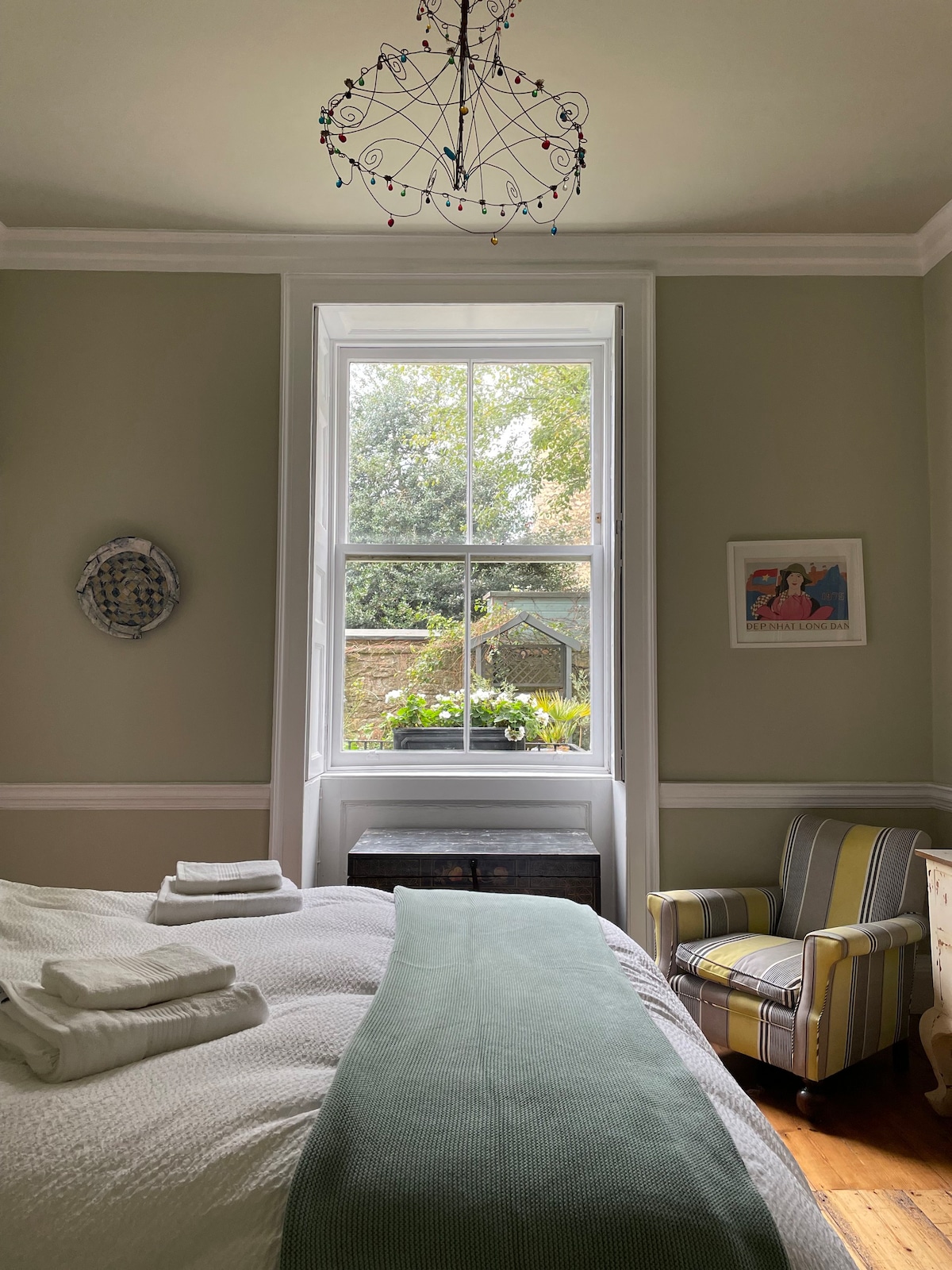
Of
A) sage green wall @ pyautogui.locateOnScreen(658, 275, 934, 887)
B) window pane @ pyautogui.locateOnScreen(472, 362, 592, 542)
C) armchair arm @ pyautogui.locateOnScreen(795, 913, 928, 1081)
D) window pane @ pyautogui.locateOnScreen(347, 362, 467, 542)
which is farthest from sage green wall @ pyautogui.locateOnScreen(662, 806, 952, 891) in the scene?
window pane @ pyautogui.locateOnScreen(347, 362, 467, 542)

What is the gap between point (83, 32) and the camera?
97.0 inches

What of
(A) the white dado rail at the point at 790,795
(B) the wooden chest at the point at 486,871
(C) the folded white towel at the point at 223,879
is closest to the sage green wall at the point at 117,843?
(B) the wooden chest at the point at 486,871

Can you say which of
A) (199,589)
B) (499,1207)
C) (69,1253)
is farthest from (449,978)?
(199,589)

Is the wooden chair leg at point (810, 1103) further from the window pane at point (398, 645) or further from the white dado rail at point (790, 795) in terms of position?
the window pane at point (398, 645)

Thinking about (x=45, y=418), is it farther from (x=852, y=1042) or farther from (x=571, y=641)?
(x=852, y=1042)

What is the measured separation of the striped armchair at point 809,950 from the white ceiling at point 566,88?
230cm

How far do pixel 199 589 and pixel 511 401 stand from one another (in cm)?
163

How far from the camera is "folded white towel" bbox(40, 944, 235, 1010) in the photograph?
1.37 m

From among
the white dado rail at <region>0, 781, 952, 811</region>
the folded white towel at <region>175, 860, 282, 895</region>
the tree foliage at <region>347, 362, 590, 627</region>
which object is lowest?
the folded white towel at <region>175, 860, 282, 895</region>

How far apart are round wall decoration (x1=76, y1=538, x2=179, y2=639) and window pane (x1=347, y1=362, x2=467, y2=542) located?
88 centimetres

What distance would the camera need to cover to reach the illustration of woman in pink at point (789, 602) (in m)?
3.53

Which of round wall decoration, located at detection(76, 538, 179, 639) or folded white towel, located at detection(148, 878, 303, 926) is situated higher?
round wall decoration, located at detection(76, 538, 179, 639)

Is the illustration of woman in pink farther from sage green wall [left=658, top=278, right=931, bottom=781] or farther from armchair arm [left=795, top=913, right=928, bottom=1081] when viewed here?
armchair arm [left=795, top=913, right=928, bottom=1081]

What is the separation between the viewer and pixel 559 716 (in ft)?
13.1
